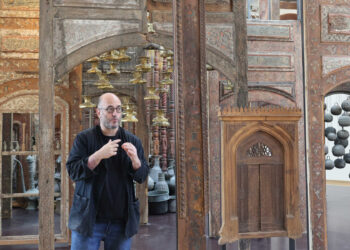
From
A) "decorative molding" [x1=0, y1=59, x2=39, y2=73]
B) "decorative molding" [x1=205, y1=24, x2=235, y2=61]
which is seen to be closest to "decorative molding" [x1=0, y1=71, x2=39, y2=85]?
"decorative molding" [x1=0, y1=59, x2=39, y2=73]

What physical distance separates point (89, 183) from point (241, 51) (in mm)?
2391

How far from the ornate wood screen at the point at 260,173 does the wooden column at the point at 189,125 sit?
1.42 feet

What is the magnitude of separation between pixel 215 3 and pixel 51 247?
2930 mm

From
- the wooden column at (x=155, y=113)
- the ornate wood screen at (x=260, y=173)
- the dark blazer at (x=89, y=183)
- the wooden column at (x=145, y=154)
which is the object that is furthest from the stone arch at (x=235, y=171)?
the wooden column at (x=155, y=113)

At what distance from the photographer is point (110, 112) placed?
2.39 m

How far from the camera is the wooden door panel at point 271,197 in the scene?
285cm

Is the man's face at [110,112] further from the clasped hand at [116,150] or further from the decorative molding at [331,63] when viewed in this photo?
the decorative molding at [331,63]

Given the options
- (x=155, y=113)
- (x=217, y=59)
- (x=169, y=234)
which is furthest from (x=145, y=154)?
(x=217, y=59)

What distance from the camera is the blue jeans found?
Answer: 2.34 meters

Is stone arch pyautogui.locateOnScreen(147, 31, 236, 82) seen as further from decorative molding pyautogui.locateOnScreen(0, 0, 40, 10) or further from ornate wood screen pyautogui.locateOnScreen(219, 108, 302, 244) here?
decorative molding pyautogui.locateOnScreen(0, 0, 40, 10)

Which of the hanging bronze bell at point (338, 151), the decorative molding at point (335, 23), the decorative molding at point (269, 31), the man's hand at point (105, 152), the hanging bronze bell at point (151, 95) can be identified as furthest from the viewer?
the hanging bronze bell at point (338, 151)

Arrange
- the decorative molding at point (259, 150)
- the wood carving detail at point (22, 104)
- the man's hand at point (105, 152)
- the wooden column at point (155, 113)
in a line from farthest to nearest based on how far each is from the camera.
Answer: the wooden column at point (155, 113) → the wood carving detail at point (22, 104) → the decorative molding at point (259, 150) → the man's hand at point (105, 152)

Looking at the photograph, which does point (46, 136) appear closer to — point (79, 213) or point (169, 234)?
point (79, 213)

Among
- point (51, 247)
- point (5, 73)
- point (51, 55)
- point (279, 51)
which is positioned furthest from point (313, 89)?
point (5, 73)
